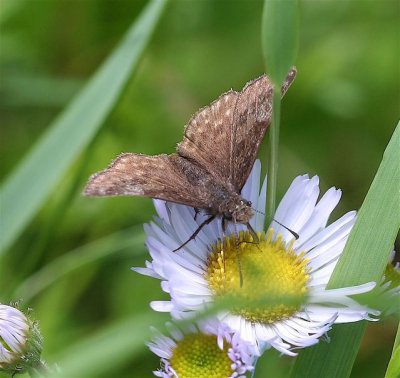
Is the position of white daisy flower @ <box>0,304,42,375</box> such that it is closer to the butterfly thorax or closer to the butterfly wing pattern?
the butterfly wing pattern

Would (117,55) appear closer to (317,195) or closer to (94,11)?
(317,195)

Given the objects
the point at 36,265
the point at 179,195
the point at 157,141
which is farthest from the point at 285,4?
the point at 157,141

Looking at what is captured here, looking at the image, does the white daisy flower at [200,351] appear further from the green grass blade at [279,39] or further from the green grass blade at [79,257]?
the green grass blade at [79,257]

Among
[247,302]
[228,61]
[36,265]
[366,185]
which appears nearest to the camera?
[247,302]

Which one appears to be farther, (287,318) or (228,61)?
(228,61)

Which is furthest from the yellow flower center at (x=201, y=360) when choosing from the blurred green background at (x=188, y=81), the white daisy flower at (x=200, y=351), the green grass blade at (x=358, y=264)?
the blurred green background at (x=188, y=81)
